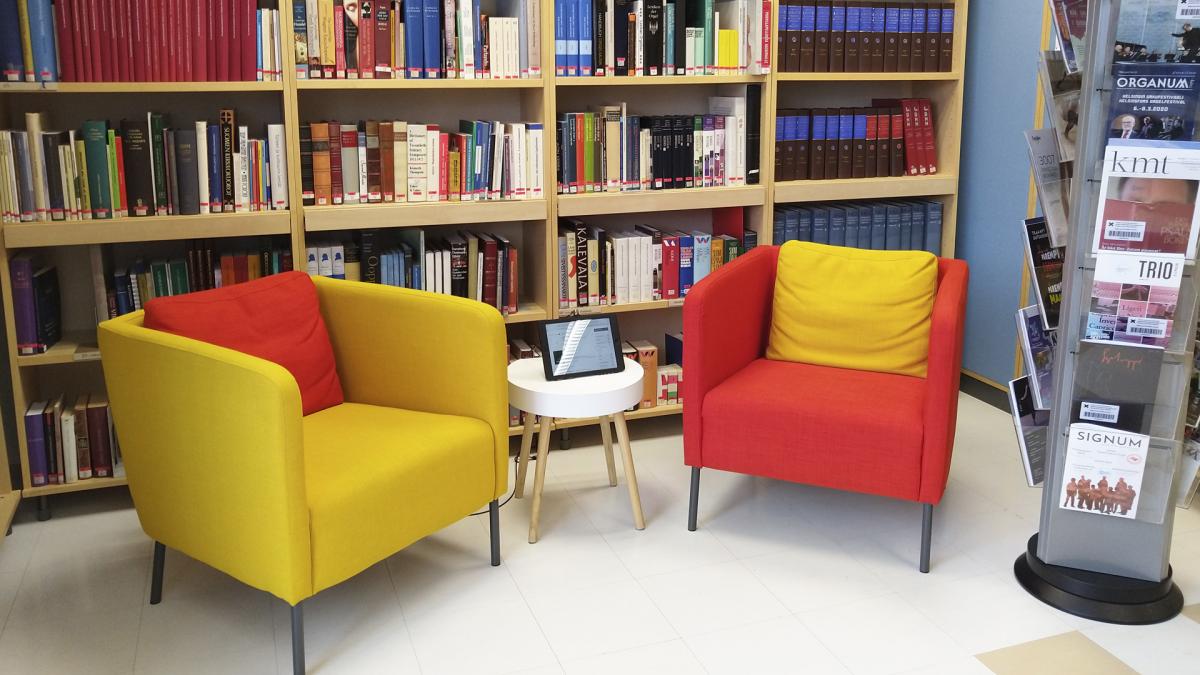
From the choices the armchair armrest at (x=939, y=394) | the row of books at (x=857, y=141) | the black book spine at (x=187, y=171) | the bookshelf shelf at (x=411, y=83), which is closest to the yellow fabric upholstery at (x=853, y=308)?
the armchair armrest at (x=939, y=394)

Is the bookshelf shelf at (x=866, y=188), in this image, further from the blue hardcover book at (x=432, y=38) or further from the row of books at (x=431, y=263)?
the blue hardcover book at (x=432, y=38)

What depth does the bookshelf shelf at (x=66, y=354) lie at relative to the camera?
125 inches

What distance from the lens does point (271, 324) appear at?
2812 millimetres

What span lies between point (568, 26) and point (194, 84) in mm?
1151

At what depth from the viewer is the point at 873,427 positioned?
9.42 feet

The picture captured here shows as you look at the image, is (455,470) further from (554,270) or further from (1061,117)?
(1061,117)

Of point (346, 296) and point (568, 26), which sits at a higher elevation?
point (568, 26)

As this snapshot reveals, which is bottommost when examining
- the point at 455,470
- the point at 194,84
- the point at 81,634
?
the point at 81,634

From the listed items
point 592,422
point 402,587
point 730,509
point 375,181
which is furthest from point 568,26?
point 402,587

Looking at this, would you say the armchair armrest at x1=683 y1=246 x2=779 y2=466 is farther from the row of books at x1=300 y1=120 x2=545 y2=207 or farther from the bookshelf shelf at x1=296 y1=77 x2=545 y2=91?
the bookshelf shelf at x1=296 y1=77 x2=545 y2=91

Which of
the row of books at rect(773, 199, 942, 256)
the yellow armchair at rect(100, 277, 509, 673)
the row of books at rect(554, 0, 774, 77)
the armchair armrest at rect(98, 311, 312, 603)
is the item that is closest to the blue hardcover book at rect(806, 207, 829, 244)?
the row of books at rect(773, 199, 942, 256)

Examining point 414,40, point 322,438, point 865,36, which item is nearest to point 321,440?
point 322,438

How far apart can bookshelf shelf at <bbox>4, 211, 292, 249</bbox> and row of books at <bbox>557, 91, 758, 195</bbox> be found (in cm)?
97

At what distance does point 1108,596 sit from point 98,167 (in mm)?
2914
